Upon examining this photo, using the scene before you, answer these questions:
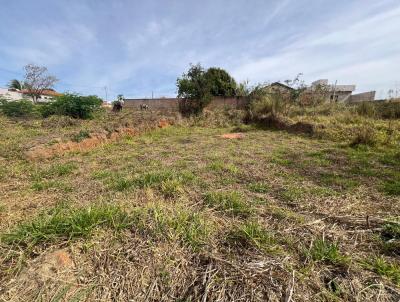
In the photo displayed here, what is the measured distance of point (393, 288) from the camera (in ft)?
4.15

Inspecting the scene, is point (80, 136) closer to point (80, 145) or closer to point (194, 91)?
point (80, 145)

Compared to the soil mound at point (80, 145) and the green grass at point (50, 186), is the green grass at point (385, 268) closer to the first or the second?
the green grass at point (50, 186)

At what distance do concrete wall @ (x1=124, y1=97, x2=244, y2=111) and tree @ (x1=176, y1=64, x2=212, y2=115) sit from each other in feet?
2.56

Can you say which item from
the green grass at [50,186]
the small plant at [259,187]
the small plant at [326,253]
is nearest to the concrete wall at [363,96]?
the small plant at [259,187]

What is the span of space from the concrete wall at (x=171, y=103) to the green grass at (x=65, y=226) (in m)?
12.9

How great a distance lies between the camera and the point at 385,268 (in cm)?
140

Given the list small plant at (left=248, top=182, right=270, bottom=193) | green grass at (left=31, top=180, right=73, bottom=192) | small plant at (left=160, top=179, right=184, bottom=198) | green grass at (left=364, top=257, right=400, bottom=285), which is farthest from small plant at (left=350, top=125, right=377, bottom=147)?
green grass at (left=31, top=180, right=73, bottom=192)

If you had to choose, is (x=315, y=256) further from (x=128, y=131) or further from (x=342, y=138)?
(x=128, y=131)

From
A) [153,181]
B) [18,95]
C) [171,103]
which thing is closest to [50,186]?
[153,181]

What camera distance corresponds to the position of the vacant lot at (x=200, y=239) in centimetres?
129

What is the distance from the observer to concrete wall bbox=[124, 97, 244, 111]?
49.1ft

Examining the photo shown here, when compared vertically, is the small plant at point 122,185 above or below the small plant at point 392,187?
above

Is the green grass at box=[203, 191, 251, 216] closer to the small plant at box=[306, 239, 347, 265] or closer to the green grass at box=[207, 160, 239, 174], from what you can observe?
the small plant at box=[306, 239, 347, 265]

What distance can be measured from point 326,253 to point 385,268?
0.34m
